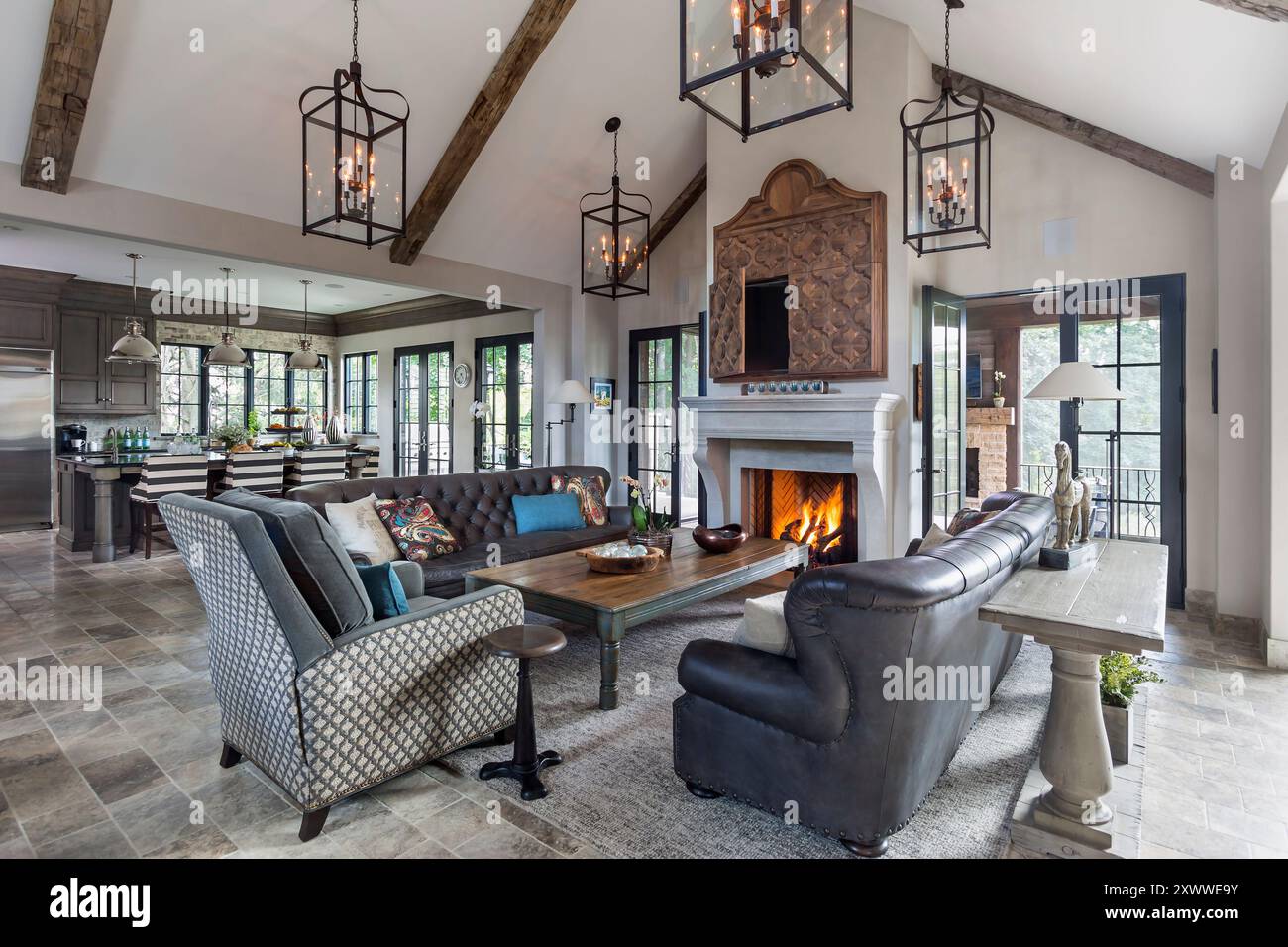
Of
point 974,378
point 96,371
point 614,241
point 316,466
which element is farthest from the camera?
point 974,378

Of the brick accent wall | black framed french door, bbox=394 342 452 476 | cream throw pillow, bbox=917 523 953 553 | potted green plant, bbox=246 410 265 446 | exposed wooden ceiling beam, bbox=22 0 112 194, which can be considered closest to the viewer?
cream throw pillow, bbox=917 523 953 553

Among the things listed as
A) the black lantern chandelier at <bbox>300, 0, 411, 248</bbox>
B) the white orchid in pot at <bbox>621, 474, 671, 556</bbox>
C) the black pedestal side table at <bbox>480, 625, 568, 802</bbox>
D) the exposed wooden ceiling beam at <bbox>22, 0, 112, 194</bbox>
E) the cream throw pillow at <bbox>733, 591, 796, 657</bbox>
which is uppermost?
the exposed wooden ceiling beam at <bbox>22, 0, 112, 194</bbox>

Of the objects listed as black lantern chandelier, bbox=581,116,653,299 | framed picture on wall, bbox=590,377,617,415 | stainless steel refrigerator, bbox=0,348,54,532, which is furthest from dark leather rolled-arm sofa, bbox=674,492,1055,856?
stainless steel refrigerator, bbox=0,348,54,532

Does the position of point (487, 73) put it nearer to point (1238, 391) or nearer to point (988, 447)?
point (1238, 391)

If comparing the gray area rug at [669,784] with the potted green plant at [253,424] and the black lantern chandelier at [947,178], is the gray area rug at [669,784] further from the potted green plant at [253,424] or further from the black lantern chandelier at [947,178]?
the potted green plant at [253,424]

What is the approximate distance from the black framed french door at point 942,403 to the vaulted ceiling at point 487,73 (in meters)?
1.49

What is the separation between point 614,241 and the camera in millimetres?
5824

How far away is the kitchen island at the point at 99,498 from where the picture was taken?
645 cm

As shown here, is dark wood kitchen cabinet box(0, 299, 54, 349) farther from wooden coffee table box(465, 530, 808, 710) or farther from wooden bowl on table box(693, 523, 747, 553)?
wooden bowl on table box(693, 523, 747, 553)

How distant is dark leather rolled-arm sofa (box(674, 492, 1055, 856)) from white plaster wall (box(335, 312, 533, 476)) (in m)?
5.83

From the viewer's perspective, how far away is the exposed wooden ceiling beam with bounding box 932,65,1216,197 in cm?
→ 445

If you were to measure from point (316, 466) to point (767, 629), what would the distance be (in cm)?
684

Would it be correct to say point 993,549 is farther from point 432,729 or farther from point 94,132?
point 94,132

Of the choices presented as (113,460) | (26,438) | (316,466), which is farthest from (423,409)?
(26,438)
